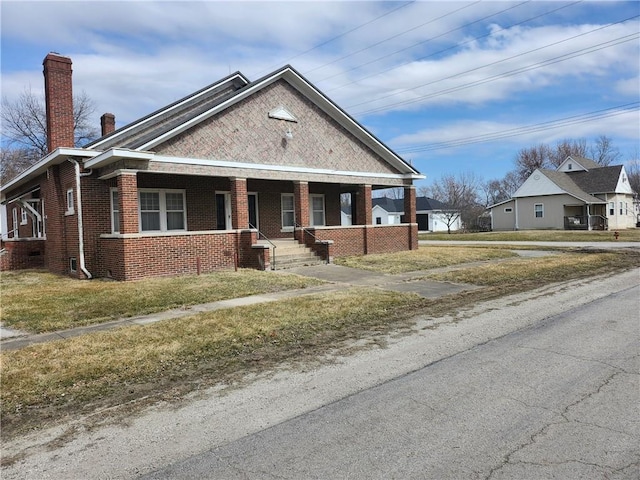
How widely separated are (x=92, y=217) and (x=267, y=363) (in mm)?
11281

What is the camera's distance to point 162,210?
53.3 feet

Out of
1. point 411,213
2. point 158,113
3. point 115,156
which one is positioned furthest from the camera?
point 411,213

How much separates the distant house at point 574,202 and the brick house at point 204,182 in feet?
98.6

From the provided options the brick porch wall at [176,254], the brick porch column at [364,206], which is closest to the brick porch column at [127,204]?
the brick porch wall at [176,254]

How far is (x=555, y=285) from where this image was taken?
1177 cm

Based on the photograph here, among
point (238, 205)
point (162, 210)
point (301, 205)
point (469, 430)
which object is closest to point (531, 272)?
point (301, 205)

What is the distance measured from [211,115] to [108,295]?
727 cm

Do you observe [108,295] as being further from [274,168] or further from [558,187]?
[558,187]

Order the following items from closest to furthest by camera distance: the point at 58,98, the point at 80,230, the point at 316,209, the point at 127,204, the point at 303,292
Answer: the point at 303,292, the point at 127,204, the point at 80,230, the point at 58,98, the point at 316,209

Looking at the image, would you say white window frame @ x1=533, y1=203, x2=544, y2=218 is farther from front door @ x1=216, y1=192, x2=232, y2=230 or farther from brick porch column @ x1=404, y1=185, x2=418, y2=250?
front door @ x1=216, y1=192, x2=232, y2=230

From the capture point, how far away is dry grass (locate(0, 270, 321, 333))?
8.66 m

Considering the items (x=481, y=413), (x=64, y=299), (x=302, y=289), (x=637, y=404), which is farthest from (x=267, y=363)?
(x=64, y=299)

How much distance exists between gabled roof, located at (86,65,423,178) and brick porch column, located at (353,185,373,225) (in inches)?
74.7

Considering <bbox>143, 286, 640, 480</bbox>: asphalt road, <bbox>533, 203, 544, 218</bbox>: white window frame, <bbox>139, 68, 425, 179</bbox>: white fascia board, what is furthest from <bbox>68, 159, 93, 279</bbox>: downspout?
<bbox>533, 203, 544, 218</bbox>: white window frame
